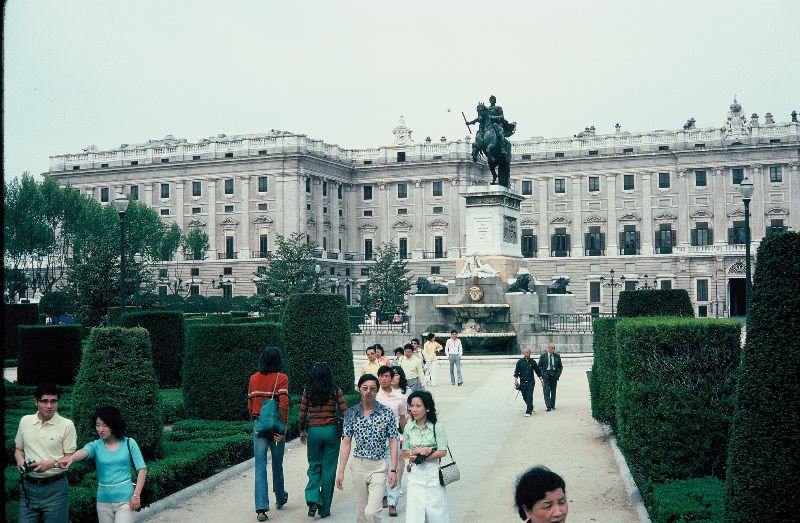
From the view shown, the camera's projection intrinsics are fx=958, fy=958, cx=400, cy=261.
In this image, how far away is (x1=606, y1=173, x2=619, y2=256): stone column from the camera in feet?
262

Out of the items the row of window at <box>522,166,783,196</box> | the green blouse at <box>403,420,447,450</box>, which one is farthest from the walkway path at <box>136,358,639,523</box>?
the row of window at <box>522,166,783,196</box>

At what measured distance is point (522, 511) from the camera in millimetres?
4199

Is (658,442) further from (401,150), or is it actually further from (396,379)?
(401,150)

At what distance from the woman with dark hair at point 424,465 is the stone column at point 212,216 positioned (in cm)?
7395

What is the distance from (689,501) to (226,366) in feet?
27.2

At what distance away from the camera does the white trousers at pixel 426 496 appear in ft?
23.4

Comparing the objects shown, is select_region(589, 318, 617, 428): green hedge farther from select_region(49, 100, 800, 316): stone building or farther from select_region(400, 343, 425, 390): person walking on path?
select_region(49, 100, 800, 316): stone building

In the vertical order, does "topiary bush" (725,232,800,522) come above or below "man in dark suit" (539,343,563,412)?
above

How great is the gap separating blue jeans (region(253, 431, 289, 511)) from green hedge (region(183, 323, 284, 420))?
178 inches

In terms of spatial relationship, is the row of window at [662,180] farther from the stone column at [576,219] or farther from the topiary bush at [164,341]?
the topiary bush at [164,341]

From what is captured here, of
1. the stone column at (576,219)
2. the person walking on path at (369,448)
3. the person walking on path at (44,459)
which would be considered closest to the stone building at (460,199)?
the stone column at (576,219)

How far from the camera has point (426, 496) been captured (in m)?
7.19

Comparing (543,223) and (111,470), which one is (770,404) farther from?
(543,223)

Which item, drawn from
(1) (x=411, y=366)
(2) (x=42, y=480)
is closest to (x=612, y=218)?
(1) (x=411, y=366)
